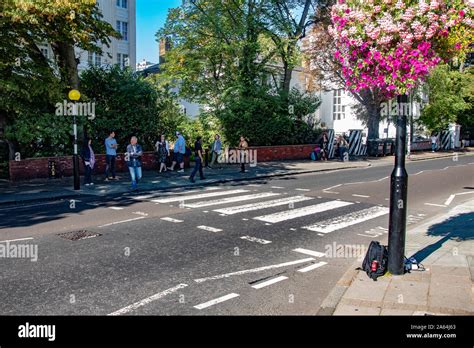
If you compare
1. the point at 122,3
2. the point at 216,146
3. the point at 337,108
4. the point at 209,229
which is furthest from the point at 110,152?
the point at 337,108

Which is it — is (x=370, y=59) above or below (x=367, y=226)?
above

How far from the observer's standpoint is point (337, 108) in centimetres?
5394

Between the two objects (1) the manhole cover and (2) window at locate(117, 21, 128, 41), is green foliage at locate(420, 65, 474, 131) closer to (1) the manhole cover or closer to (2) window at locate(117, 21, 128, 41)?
(2) window at locate(117, 21, 128, 41)

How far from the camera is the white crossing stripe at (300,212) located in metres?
11.1

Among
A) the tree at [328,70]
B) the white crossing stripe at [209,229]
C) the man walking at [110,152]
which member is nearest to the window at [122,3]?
the tree at [328,70]

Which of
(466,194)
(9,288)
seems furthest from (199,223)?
(466,194)

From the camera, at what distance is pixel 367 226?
1055 centimetres

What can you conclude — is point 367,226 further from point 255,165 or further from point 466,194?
point 255,165

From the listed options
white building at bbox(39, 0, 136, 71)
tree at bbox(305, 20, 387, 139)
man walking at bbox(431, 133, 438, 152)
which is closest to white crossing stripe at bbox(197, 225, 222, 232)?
tree at bbox(305, 20, 387, 139)

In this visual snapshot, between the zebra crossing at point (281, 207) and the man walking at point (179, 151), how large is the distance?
6161mm

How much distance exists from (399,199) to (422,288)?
127 centimetres

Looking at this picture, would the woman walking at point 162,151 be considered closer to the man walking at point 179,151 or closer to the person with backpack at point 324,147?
the man walking at point 179,151

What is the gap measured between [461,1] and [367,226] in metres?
5.94

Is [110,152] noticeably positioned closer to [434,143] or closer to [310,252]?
[310,252]
